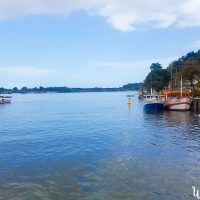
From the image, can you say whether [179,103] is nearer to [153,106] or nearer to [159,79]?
[153,106]

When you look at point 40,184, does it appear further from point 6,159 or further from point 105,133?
point 105,133

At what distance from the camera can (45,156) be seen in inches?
988

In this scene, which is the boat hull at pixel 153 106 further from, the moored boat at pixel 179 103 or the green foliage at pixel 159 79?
the green foliage at pixel 159 79

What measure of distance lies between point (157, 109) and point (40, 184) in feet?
200

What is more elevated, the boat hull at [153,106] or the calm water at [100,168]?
the boat hull at [153,106]

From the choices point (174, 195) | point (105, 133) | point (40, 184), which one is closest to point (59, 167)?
point (40, 184)

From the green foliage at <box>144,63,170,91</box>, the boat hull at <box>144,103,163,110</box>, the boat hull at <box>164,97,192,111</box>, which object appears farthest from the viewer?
the green foliage at <box>144,63,170,91</box>

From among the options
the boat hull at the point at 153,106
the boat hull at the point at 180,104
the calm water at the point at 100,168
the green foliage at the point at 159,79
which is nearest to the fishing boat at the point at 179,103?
the boat hull at the point at 180,104

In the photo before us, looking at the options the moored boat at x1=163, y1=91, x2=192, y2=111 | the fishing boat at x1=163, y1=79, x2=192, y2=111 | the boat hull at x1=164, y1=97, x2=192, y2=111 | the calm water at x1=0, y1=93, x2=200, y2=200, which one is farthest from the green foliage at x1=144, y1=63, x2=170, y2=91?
the calm water at x1=0, y1=93, x2=200, y2=200

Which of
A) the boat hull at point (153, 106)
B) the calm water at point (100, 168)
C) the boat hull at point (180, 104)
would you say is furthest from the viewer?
the boat hull at point (153, 106)

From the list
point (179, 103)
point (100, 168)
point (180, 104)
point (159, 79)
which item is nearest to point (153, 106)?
point (179, 103)

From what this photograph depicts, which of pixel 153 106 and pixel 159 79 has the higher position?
pixel 159 79

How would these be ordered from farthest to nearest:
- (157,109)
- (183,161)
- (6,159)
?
(157,109) < (6,159) < (183,161)

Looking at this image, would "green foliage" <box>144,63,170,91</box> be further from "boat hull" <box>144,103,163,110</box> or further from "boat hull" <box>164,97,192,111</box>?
"boat hull" <box>164,97,192,111</box>
